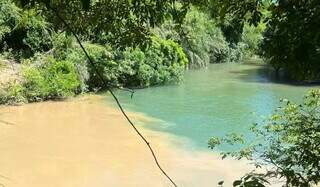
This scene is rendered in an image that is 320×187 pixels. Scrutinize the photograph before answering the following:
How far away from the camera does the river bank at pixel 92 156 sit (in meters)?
9.87

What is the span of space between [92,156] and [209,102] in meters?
7.88

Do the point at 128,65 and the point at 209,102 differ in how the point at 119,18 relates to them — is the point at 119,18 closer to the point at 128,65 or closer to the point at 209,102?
the point at 209,102

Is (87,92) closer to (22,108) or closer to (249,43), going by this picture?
(22,108)

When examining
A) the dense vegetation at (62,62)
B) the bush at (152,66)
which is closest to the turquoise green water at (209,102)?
the bush at (152,66)

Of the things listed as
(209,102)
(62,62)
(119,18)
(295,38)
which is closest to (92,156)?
(62,62)

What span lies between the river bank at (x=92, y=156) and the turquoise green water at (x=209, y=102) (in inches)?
33.8

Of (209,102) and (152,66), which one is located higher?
(152,66)

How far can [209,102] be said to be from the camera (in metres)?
18.7

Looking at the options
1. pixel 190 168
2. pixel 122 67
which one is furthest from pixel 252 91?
pixel 190 168

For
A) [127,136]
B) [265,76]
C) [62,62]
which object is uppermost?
[62,62]

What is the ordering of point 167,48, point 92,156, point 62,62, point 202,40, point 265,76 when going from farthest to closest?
point 202,40 < point 265,76 < point 62,62 < point 92,156 < point 167,48

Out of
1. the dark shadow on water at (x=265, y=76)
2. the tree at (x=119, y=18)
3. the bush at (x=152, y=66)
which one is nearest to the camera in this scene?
the tree at (x=119, y=18)

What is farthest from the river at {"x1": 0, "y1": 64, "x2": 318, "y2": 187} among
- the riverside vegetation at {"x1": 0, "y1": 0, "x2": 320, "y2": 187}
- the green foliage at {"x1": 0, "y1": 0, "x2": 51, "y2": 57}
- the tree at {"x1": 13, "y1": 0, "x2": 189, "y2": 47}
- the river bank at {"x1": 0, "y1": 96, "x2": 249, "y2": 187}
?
the tree at {"x1": 13, "y1": 0, "x2": 189, "y2": 47}

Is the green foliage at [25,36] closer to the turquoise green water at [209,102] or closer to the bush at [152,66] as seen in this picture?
the bush at [152,66]
